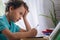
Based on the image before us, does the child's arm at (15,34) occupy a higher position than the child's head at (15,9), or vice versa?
the child's head at (15,9)

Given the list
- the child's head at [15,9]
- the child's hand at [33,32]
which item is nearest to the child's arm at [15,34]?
the child's hand at [33,32]

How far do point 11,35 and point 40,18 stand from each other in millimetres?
335

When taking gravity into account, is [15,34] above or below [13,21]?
below

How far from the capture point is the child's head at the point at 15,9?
1.34 meters

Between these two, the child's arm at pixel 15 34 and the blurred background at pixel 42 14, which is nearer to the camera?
the child's arm at pixel 15 34

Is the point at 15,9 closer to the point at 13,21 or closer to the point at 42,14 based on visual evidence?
the point at 13,21

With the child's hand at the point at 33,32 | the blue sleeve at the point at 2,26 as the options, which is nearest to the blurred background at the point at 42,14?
the child's hand at the point at 33,32

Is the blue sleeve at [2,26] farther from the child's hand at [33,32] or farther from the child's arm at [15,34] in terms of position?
the child's hand at [33,32]

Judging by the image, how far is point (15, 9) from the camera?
1.35 metres

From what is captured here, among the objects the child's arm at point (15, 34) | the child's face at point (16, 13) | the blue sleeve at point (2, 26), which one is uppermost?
the child's face at point (16, 13)

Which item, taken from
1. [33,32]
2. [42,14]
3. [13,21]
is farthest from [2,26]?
[42,14]

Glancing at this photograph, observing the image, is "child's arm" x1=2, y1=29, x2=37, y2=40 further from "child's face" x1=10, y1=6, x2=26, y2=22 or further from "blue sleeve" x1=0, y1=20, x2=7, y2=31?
"child's face" x1=10, y1=6, x2=26, y2=22

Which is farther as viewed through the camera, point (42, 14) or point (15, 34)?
point (42, 14)

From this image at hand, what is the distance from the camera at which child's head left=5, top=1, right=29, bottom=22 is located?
4.40 feet
